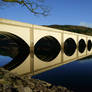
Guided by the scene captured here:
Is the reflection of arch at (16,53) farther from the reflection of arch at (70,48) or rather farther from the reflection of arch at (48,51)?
the reflection of arch at (70,48)

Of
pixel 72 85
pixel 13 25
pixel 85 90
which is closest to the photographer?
pixel 85 90

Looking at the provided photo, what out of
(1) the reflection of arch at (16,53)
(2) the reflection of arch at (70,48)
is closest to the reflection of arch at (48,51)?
(2) the reflection of arch at (70,48)

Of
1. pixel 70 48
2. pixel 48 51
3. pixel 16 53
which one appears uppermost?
Result: pixel 16 53

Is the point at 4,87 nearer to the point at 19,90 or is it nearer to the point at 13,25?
the point at 19,90

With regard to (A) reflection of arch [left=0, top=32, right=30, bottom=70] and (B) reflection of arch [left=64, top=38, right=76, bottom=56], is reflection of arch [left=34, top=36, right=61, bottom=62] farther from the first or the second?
(A) reflection of arch [left=0, top=32, right=30, bottom=70]

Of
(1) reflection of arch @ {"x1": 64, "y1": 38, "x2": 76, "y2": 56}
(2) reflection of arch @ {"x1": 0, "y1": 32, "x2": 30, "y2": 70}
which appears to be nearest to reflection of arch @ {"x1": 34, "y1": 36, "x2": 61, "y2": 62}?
(1) reflection of arch @ {"x1": 64, "y1": 38, "x2": 76, "y2": 56}

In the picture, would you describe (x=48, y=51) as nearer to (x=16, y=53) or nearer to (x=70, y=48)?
(x=16, y=53)

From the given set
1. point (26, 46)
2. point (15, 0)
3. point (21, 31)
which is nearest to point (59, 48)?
point (26, 46)

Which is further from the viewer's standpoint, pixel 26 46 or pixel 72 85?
pixel 26 46

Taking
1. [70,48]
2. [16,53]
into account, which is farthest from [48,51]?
[70,48]

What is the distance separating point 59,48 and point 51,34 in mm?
6141

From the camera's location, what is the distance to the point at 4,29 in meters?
18.3

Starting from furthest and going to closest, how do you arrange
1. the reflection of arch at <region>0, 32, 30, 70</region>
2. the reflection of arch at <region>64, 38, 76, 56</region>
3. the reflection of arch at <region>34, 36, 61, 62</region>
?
the reflection of arch at <region>64, 38, 76, 56</region>, the reflection of arch at <region>34, 36, 61, 62</region>, the reflection of arch at <region>0, 32, 30, 70</region>

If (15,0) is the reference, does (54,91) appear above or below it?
below
